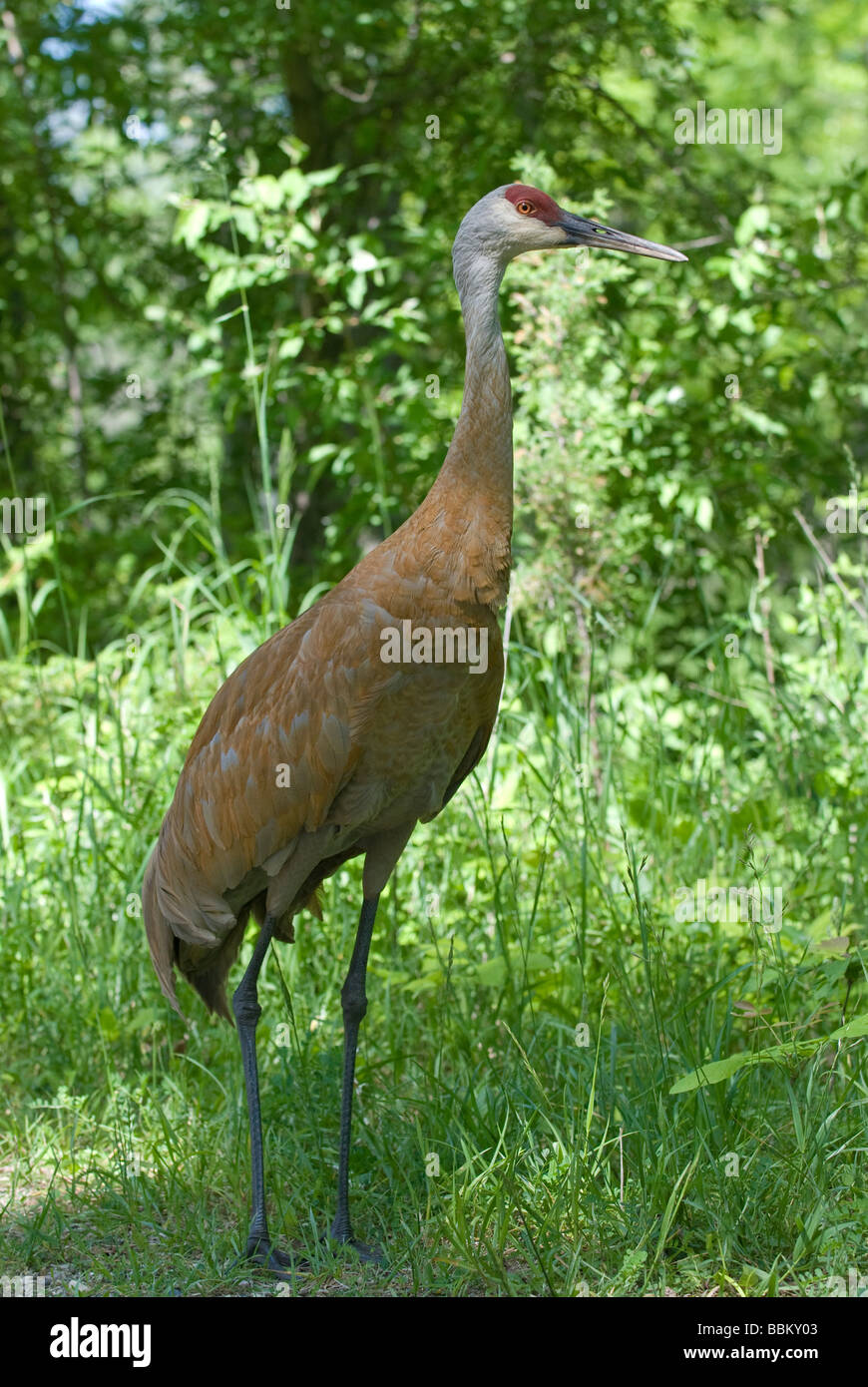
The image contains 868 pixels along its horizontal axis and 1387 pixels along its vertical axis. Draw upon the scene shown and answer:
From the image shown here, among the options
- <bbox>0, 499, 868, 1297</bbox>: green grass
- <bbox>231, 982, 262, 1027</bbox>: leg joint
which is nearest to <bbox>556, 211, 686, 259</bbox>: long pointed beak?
<bbox>0, 499, 868, 1297</bbox>: green grass

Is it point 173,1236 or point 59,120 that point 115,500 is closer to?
point 59,120

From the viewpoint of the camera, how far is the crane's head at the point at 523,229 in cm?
317

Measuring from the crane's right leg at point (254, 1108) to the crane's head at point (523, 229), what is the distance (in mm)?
1667

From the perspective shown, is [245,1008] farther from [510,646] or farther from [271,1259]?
[510,646]

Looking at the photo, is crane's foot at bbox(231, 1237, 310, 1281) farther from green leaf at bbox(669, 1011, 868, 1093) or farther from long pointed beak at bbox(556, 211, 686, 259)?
long pointed beak at bbox(556, 211, 686, 259)

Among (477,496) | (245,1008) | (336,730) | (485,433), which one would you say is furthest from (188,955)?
(485,433)

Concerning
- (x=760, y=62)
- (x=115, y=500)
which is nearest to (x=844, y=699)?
(x=115, y=500)

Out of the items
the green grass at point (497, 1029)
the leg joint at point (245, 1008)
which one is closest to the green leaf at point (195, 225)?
the green grass at point (497, 1029)

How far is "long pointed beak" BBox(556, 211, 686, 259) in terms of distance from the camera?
10.6 feet

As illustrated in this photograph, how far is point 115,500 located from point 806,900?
4.21 meters

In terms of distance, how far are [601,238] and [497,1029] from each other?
205 centimetres

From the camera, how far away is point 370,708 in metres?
2.94

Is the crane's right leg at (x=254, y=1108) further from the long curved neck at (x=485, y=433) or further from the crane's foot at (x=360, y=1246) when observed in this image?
the long curved neck at (x=485, y=433)
